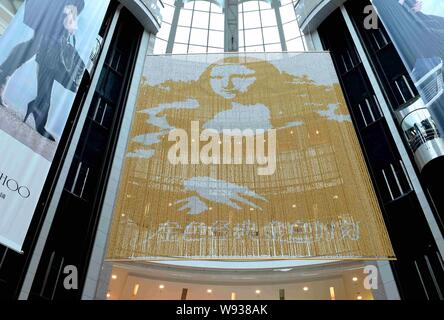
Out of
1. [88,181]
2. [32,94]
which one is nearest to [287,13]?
[88,181]

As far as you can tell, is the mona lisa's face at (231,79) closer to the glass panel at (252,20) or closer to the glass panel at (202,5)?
the glass panel at (252,20)

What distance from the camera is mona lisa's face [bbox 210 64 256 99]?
1567 centimetres

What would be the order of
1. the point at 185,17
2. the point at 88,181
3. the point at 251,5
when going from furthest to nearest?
the point at 251,5 → the point at 185,17 → the point at 88,181

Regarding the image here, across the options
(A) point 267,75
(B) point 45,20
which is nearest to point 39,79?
(B) point 45,20

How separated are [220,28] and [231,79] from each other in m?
11.3

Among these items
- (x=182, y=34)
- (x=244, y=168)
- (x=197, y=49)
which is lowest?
(x=244, y=168)

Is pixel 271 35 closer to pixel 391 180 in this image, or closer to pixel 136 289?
pixel 391 180

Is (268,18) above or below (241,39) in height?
above

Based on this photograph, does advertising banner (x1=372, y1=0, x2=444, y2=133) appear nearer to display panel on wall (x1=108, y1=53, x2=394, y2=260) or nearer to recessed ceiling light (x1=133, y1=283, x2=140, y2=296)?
display panel on wall (x1=108, y1=53, x2=394, y2=260)

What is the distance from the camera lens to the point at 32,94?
8828 millimetres

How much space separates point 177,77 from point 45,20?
6.58 m

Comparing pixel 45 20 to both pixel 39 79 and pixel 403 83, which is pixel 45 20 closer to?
pixel 39 79
